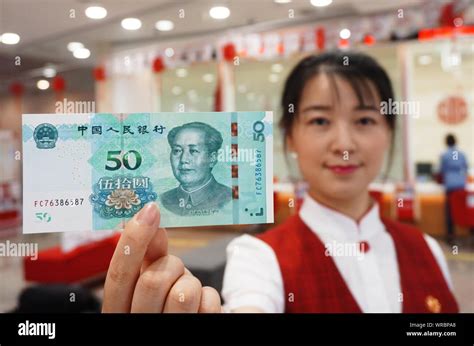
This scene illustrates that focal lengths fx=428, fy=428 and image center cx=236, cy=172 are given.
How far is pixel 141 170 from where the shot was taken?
0.79m

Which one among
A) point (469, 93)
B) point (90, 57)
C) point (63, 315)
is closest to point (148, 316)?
point (63, 315)

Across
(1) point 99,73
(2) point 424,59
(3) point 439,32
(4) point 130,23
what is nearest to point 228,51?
(1) point 99,73

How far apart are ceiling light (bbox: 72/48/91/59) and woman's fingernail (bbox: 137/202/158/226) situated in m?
0.96

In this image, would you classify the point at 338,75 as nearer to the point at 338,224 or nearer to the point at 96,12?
the point at 338,224

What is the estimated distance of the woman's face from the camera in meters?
1.03

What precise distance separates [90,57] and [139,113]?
3.04 feet

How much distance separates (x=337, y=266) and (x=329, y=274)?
0.03 meters

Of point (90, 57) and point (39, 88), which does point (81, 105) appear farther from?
point (90, 57)

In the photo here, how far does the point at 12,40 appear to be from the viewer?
1079 millimetres

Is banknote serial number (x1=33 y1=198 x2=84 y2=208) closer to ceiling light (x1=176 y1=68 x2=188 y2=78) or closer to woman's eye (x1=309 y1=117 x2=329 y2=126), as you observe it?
woman's eye (x1=309 y1=117 x2=329 y2=126)

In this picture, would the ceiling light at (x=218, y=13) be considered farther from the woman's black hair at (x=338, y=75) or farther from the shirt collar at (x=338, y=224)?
the shirt collar at (x=338, y=224)

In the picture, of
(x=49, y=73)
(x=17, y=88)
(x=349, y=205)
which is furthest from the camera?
(x=49, y=73)

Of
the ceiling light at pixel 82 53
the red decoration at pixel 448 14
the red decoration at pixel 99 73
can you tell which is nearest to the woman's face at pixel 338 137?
the red decoration at pixel 99 73

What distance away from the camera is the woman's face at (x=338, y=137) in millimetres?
1026
